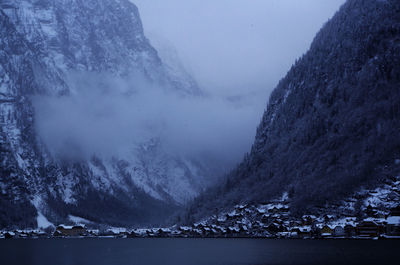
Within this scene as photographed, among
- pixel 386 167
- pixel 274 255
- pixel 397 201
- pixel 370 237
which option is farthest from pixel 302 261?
pixel 386 167

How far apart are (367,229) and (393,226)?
7920 millimetres

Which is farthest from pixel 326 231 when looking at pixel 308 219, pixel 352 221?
pixel 308 219

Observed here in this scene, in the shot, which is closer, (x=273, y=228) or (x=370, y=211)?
(x=370, y=211)

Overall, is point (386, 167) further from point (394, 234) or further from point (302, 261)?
point (302, 261)

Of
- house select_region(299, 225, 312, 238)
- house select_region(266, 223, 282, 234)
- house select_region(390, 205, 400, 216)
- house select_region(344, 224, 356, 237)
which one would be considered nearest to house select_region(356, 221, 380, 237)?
house select_region(344, 224, 356, 237)

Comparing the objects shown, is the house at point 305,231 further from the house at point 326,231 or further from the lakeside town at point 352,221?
the house at point 326,231

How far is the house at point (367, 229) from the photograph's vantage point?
145375 millimetres

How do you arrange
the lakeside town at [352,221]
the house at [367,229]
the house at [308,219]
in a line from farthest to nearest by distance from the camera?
the house at [308,219] → the lakeside town at [352,221] → the house at [367,229]

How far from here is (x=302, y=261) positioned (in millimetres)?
88500

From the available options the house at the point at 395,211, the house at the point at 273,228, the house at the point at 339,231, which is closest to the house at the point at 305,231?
the house at the point at 339,231

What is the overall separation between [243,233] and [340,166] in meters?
47.3

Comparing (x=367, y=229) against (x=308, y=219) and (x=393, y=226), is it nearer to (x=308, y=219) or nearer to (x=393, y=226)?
(x=393, y=226)

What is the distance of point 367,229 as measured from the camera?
147500mm

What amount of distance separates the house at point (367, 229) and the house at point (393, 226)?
121 inches
